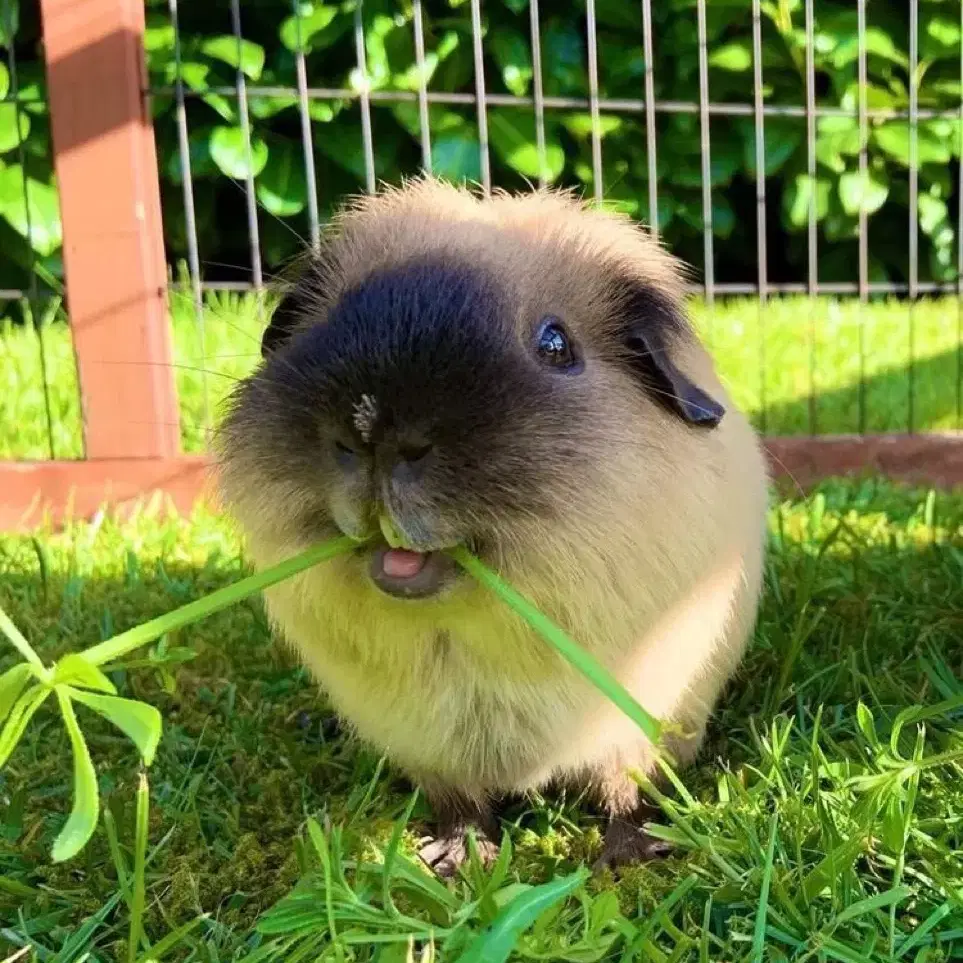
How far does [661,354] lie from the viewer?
5.32ft

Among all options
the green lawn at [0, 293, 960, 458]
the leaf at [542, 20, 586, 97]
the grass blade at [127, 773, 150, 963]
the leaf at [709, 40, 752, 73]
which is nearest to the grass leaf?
the grass blade at [127, 773, 150, 963]

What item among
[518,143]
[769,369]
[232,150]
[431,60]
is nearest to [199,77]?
[232,150]

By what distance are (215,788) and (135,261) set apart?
1.97 metres

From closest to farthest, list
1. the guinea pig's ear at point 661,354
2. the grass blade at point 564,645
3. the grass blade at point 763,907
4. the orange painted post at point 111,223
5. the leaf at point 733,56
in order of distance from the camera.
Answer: the grass blade at point 564,645 < the grass blade at point 763,907 < the guinea pig's ear at point 661,354 < the orange painted post at point 111,223 < the leaf at point 733,56

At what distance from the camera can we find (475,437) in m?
1.27

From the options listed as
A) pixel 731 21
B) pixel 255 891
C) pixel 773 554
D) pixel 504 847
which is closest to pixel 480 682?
pixel 504 847

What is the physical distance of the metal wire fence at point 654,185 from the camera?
135 inches

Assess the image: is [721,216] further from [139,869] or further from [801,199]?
[139,869]

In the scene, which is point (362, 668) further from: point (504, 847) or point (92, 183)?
point (92, 183)

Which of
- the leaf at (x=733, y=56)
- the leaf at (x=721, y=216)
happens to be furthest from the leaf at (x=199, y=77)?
the leaf at (x=721, y=216)

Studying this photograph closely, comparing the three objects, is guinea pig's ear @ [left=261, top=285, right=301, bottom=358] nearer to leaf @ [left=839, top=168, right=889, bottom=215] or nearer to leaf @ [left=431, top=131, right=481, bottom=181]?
leaf @ [left=431, top=131, right=481, bottom=181]

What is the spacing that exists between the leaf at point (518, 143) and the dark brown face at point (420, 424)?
353 centimetres

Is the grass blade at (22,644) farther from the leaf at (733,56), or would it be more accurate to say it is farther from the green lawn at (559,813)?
the leaf at (733,56)

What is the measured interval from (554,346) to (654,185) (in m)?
2.29
